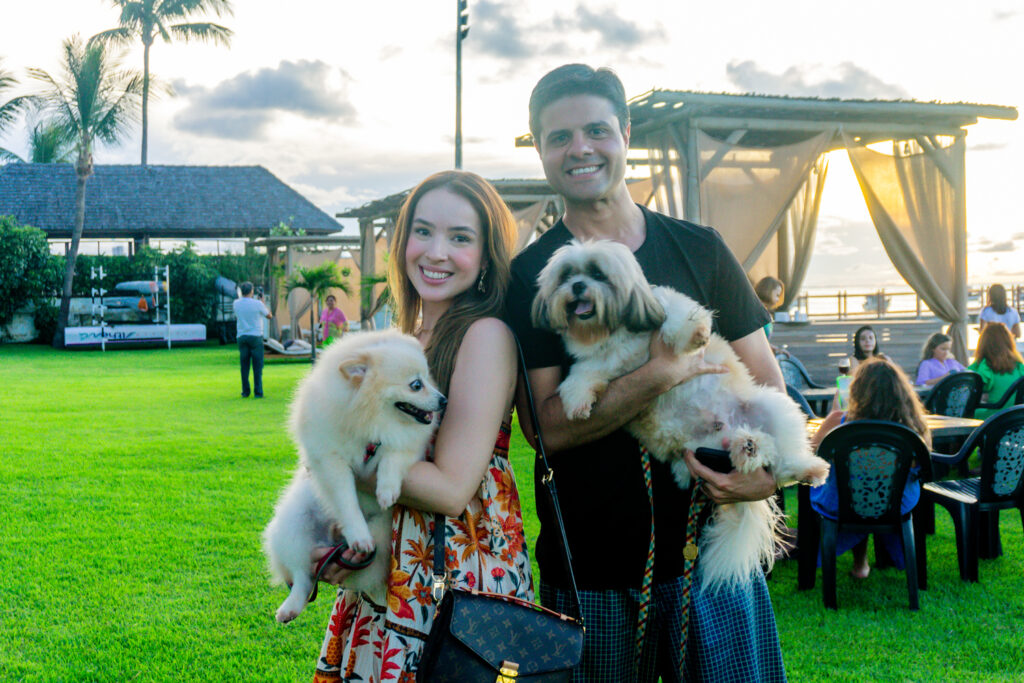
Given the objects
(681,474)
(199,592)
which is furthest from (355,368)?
(199,592)

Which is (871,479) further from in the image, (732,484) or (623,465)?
(623,465)

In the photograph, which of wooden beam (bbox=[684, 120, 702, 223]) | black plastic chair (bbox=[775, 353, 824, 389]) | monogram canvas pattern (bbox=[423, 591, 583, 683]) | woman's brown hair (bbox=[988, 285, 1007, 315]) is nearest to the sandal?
monogram canvas pattern (bbox=[423, 591, 583, 683])

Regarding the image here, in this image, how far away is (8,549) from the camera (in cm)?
607

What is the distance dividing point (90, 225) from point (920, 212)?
33.5 meters

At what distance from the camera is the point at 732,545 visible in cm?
235

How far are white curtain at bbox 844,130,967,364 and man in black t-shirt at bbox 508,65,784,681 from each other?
11453mm

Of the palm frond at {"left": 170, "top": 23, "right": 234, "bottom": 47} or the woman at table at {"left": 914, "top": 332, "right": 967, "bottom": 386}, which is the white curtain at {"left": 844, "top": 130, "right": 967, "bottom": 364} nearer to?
the woman at table at {"left": 914, "top": 332, "right": 967, "bottom": 386}

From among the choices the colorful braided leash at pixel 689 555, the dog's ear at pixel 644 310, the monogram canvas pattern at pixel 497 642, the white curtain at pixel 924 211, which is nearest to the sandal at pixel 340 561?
the monogram canvas pattern at pixel 497 642

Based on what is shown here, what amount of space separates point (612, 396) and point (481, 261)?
1.93ft

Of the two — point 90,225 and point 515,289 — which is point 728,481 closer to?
point 515,289

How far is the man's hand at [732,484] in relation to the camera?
2.29m

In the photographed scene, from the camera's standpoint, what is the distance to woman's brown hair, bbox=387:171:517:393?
7.54 feet

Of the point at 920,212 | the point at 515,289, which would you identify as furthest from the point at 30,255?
the point at 515,289

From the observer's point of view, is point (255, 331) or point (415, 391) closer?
point (415, 391)
